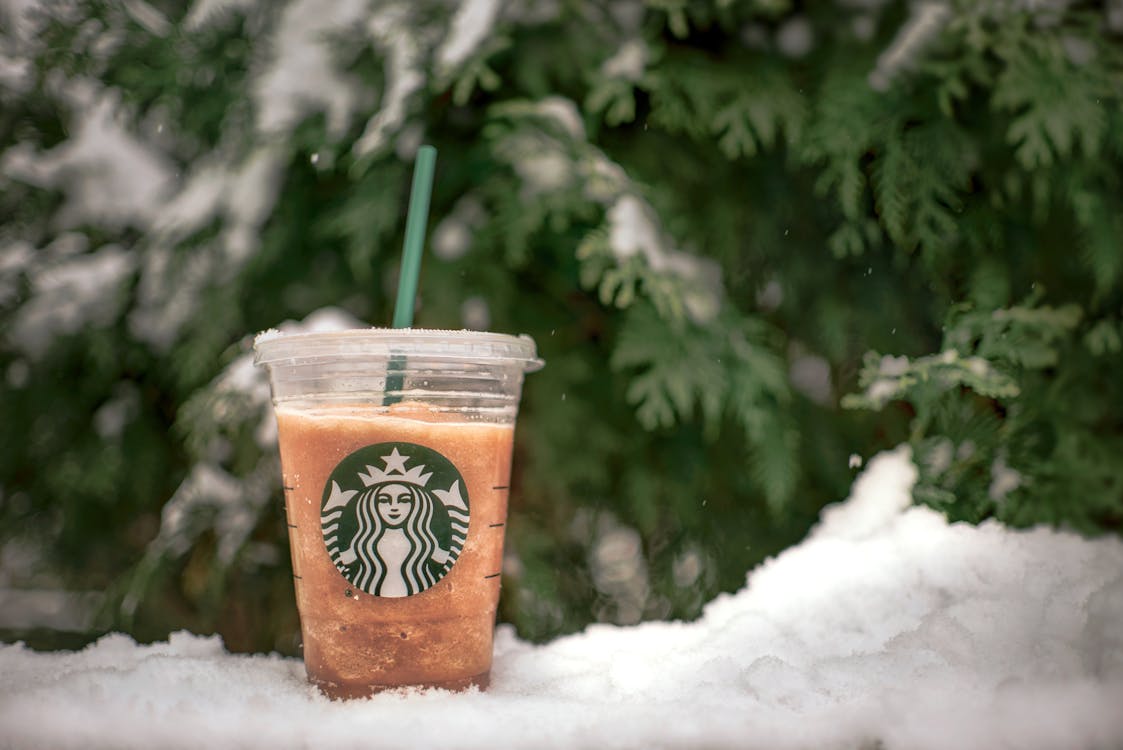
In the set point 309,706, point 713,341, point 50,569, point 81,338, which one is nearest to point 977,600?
point 713,341

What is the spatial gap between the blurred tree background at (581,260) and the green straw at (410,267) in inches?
10.6

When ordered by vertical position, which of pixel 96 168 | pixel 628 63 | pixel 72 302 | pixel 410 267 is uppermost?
pixel 628 63

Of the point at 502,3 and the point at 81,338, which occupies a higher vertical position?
the point at 502,3

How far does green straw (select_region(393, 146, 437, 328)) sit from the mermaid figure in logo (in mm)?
199

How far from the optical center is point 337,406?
3.14ft

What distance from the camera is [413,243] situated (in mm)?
1041

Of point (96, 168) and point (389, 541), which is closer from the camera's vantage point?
point (389, 541)

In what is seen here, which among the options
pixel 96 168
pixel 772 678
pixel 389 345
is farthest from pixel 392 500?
pixel 96 168

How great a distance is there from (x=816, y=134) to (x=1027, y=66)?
13.6 inches

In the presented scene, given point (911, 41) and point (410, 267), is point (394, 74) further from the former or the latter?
point (911, 41)

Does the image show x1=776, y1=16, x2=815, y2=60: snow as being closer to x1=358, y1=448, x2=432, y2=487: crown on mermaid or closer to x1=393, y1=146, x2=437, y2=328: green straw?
x1=393, y1=146, x2=437, y2=328: green straw

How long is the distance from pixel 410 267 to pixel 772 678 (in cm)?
63

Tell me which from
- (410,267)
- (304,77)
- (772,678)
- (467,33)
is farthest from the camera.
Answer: (304,77)

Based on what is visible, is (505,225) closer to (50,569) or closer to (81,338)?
(81,338)
